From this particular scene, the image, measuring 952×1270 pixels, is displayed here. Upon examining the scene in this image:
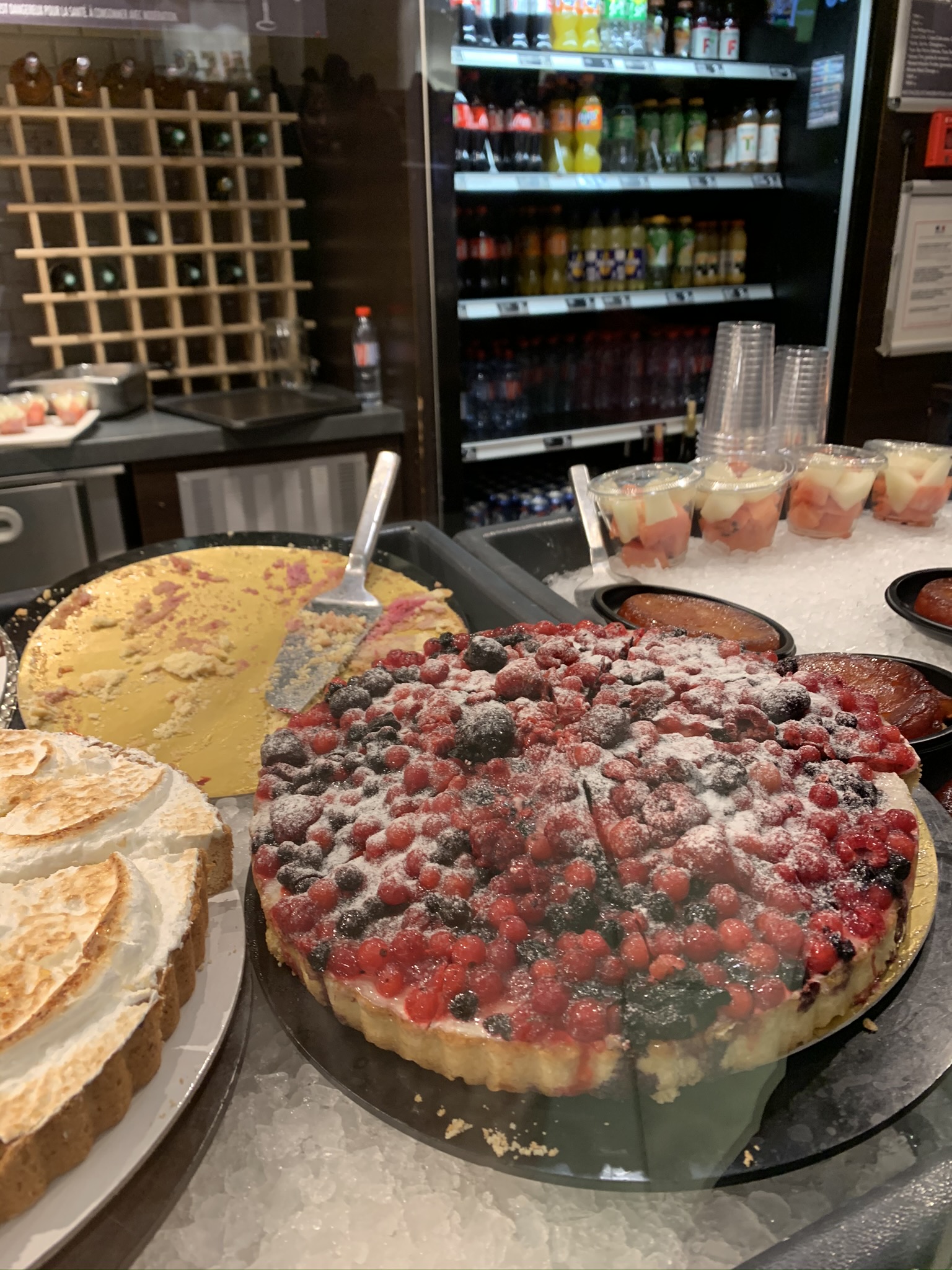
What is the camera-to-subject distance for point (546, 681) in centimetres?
91

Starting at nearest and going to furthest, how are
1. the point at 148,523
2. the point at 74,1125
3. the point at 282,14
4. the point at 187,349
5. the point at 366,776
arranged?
the point at 74,1125 → the point at 366,776 → the point at 282,14 → the point at 148,523 → the point at 187,349

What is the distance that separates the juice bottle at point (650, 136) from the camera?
3.31m

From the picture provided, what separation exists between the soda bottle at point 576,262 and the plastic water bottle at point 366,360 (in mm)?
819

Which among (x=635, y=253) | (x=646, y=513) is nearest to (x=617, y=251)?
(x=635, y=253)

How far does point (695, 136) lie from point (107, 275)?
86.0 inches

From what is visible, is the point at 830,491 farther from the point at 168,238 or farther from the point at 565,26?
the point at 168,238

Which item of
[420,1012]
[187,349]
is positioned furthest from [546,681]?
[187,349]

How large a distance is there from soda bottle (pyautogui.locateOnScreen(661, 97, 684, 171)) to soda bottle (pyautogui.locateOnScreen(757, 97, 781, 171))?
29cm

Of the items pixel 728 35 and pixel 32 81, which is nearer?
pixel 32 81

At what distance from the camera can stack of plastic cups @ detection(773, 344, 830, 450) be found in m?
2.00

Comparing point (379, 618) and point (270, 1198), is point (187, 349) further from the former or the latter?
point (270, 1198)

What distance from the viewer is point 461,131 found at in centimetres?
296

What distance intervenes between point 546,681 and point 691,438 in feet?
9.64

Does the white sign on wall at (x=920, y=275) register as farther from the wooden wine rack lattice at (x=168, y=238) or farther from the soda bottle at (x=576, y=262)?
the wooden wine rack lattice at (x=168, y=238)
